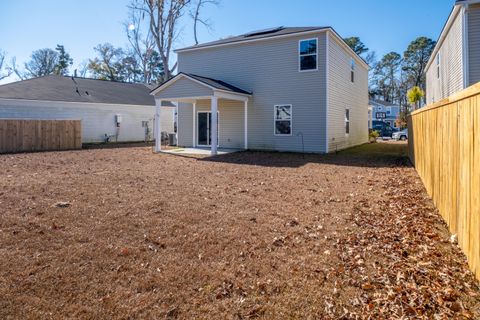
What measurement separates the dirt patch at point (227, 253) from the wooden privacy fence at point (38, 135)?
33.3ft

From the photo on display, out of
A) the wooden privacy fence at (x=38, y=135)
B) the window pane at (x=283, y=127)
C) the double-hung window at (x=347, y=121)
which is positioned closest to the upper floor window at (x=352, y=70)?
the double-hung window at (x=347, y=121)

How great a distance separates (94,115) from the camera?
73.6 feet

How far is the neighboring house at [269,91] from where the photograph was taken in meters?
15.5

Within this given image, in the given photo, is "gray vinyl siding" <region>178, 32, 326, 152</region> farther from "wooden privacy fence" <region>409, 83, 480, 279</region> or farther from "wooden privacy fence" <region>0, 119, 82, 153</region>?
"wooden privacy fence" <region>409, 83, 480, 279</region>

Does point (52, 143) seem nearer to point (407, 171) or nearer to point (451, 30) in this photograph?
point (407, 171)

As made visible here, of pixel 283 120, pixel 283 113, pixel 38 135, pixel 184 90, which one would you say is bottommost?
pixel 38 135

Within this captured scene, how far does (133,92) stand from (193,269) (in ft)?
86.0

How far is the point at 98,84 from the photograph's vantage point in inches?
1029

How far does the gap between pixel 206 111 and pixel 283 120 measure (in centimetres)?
459

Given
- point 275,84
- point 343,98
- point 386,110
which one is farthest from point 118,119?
point 386,110

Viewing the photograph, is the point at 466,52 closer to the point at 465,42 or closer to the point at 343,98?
the point at 465,42

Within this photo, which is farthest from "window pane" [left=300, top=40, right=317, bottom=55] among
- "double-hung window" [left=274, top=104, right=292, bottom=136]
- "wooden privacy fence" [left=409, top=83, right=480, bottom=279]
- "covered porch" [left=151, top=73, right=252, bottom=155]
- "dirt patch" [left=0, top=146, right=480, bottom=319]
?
"wooden privacy fence" [left=409, top=83, right=480, bottom=279]

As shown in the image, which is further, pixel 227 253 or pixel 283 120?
pixel 283 120

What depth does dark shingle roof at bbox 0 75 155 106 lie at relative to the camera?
1972 cm
